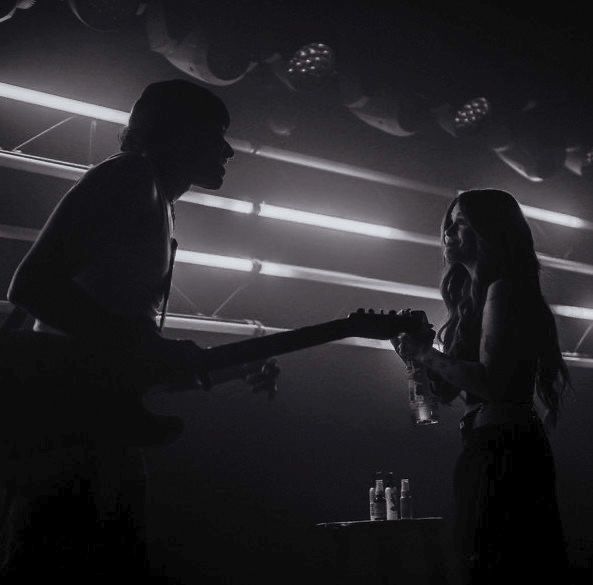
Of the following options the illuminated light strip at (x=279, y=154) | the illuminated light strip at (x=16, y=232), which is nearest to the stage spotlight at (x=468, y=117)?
the illuminated light strip at (x=279, y=154)

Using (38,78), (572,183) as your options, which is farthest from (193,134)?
(572,183)

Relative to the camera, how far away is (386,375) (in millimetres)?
6695

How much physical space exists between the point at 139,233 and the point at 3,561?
2.51 ft

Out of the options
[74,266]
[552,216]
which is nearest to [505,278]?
[74,266]

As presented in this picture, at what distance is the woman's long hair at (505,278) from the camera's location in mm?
2207

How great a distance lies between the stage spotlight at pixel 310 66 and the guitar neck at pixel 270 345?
9.63 ft

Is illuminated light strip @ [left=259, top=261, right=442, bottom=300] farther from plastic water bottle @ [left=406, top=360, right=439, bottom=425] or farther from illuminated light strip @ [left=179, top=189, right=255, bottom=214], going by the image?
plastic water bottle @ [left=406, top=360, right=439, bottom=425]

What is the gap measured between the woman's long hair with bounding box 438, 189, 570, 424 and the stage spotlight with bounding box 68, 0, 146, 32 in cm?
257

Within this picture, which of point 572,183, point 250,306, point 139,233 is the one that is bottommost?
point 139,233

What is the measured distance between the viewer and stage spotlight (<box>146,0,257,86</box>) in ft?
13.5

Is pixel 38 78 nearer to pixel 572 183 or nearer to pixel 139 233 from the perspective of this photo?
pixel 139 233

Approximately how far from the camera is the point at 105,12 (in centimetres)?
394

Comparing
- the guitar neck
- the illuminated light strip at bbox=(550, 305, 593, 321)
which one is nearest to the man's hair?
the guitar neck

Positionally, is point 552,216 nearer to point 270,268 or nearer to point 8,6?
point 270,268
